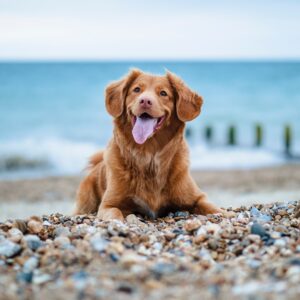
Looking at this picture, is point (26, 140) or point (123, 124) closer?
point (123, 124)

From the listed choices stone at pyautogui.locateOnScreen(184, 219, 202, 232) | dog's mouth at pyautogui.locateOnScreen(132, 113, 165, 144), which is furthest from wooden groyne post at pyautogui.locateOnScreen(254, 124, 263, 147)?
stone at pyautogui.locateOnScreen(184, 219, 202, 232)

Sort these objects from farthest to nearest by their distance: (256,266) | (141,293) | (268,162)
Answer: (268,162)
(256,266)
(141,293)

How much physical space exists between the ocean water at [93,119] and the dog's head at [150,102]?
1813mm

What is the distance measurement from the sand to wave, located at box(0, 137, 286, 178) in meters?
1.50

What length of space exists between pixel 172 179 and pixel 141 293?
3.11 m

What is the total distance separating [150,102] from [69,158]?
1386cm

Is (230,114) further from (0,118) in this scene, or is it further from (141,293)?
(141,293)

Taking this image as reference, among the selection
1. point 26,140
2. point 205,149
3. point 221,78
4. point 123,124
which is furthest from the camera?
point 221,78

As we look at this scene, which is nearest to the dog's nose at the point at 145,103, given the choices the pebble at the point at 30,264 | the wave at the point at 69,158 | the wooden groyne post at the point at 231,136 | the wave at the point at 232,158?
the pebble at the point at 30,264

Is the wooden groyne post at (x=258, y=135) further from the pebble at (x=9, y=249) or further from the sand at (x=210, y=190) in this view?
the pebble at (x=9, y=249)

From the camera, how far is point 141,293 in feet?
9.93

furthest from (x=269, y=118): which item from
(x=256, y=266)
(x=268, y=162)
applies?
(x=256, y=266)

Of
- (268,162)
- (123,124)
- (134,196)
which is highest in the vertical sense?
(123,124)

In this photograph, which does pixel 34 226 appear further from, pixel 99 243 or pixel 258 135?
pixel 258 135
